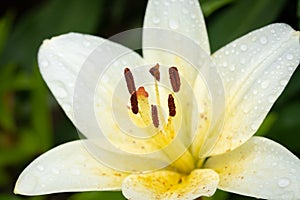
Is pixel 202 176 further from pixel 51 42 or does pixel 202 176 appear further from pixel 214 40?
pixel 214 40

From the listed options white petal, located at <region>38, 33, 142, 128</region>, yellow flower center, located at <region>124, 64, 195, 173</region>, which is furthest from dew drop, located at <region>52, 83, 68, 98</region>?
yellow flower center, located at <region>124, 64, 195, 173</region>

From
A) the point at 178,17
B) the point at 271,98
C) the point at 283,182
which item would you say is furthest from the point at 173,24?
the point at 283,182

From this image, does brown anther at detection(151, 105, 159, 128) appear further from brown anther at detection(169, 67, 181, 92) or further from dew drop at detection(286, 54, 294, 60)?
dew drop at detection(286, 54, 294, 60)

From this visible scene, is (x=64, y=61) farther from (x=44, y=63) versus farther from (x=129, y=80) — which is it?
(x=129, y=80)

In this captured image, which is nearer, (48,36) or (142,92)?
(142,92)

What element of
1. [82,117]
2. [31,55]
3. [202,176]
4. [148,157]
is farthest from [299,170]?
[31,55]

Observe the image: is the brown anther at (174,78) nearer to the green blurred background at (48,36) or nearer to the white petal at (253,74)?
the white petal at (253,74)
